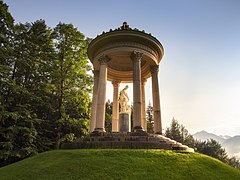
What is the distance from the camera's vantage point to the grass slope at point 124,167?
818 cm

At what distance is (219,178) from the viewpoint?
862 cm

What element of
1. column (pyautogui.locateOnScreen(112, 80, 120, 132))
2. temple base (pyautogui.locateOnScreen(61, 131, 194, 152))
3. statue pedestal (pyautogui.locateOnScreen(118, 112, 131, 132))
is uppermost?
column (pyautogui.locateOnScreen(112, 80, 120, 132))

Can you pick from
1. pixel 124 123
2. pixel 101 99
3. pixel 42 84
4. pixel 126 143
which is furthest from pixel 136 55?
pixel 42 84

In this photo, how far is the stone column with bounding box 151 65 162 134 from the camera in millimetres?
17628

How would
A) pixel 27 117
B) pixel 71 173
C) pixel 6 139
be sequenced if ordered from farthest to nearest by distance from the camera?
pixel 27 117, pixel 6 139, pixel 71 173

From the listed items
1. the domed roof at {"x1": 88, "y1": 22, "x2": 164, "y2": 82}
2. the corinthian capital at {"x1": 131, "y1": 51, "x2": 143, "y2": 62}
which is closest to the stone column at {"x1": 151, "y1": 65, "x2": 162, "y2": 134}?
the domed roof at {"x1": 88, "y1": 22, "x2": 164, "y2": 82}

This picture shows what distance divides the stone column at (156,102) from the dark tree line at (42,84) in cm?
969

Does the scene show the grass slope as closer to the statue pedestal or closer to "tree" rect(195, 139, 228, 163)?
the statue pedestal

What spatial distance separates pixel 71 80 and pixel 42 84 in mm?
3767

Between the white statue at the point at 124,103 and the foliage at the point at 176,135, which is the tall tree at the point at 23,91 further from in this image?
the foliage at the point at 176,135

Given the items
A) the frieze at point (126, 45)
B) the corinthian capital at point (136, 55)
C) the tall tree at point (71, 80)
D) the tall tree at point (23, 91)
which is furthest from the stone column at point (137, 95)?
the tall tree at point (23, 91)

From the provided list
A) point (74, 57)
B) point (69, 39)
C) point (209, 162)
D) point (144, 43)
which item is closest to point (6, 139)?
point (74, 57)

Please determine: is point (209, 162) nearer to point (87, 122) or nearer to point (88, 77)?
point (87, 122)

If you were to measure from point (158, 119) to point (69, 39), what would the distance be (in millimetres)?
16852
